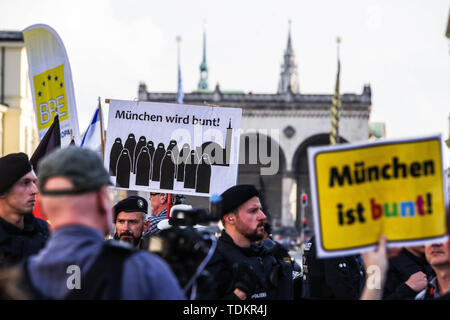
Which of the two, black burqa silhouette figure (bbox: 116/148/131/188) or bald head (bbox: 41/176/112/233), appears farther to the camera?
black burqa silhouette figure (bbox: 116/148/131/188)

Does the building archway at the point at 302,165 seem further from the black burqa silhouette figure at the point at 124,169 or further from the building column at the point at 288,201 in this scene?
the black burqa silhouette figure at the point at 124,169

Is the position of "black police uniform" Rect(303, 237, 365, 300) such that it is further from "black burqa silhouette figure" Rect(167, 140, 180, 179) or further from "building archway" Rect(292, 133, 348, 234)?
"building archway" Rect(292, 133, 348, 234)

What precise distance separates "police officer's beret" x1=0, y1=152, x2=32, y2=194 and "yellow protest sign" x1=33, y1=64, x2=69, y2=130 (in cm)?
271

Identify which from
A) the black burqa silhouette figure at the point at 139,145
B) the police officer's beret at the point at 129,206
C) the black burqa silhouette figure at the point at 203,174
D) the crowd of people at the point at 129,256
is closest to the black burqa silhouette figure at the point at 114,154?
the black burqa silhouette figure at the point at 139,145

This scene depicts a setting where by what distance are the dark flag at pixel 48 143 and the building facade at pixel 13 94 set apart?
3519cm

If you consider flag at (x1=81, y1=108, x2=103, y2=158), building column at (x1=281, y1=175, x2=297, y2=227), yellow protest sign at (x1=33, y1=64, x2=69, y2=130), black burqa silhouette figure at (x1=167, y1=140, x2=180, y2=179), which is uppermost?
yellow protest sign at (x1=33, y1=64, x2=69, y2=130)

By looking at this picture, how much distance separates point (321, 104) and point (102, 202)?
214 feet

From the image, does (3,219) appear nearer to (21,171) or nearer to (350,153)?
(21,171)

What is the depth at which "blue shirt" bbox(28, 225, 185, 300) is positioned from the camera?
2.57 meters

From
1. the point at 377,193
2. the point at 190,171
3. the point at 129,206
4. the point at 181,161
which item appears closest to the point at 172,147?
the point at 181,161

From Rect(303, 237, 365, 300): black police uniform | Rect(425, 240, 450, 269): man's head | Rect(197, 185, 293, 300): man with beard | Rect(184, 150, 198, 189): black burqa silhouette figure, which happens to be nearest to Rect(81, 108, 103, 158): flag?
Rect(184, 150, 198, 189): black burqa silhouette figure

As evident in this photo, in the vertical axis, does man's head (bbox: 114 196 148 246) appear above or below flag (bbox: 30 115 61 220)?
below

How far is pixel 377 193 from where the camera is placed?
3.15m

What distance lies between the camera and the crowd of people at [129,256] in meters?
2.59
